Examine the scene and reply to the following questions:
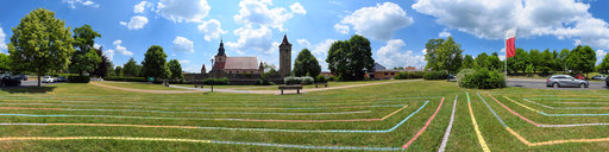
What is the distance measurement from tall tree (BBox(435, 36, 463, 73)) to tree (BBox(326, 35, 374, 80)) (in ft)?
45.6

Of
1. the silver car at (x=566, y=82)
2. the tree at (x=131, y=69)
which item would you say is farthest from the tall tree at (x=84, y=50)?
the tree at (x=131, y=69)

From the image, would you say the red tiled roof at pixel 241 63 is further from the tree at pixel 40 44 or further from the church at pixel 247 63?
the tree at pixel 40 44

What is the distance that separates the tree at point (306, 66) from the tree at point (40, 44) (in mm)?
40530

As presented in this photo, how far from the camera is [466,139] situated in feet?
19.3

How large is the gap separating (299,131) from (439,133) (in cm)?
355

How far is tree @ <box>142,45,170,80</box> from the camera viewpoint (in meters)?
49.0

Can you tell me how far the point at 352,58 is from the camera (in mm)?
52469

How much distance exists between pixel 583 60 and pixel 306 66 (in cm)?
5432

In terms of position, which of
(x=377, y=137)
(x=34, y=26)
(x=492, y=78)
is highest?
(x=34, y=26)

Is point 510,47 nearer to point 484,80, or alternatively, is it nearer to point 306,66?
point 484,80

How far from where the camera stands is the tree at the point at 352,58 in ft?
172

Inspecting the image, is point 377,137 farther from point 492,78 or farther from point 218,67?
point 218,67

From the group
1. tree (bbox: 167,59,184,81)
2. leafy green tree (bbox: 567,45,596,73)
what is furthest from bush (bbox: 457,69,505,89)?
tree (bbox: 167,59,184,81)

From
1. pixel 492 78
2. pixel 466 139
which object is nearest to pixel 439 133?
pixel 466 139
